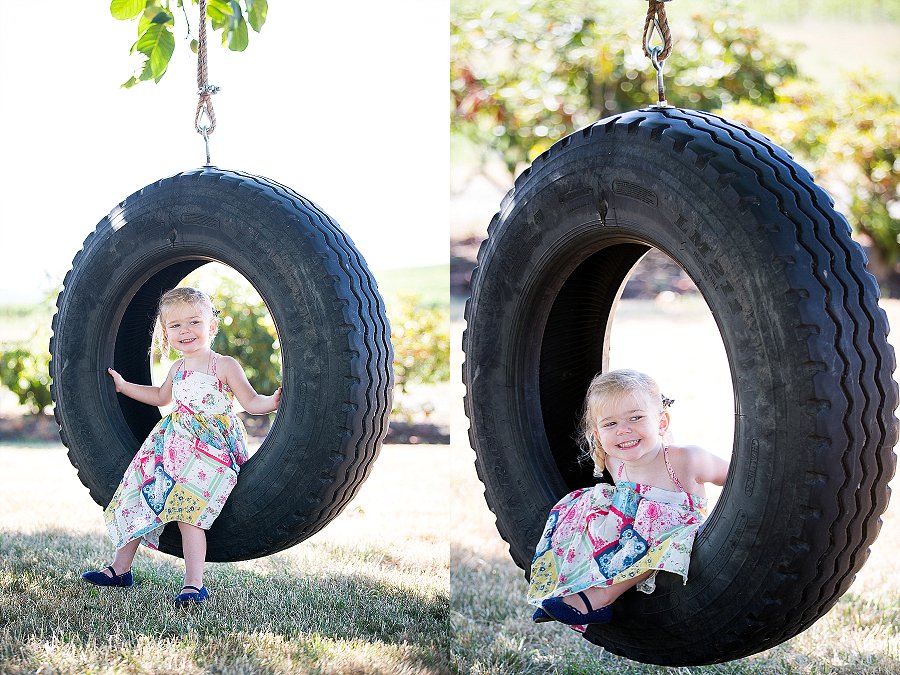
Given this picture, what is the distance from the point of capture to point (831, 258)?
1.75m

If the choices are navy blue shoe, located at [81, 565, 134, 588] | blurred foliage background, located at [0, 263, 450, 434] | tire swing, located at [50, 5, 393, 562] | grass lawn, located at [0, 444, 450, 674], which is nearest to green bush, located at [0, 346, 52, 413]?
blurred foliage background, located at [0, 263, 450, 434]

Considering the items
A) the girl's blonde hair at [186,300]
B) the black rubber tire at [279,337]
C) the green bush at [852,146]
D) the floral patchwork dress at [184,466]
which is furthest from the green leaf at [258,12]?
the green bush at [852,146]

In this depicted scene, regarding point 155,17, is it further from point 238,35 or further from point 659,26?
point 659,26

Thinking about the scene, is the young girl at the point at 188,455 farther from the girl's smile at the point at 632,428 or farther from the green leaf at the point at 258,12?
the girl's smile at the point at 632,428

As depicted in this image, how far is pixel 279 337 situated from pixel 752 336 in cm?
125

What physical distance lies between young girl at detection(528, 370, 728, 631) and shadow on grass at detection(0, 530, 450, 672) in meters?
0.45

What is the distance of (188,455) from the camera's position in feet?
8.60

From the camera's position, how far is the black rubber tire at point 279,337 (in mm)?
2467

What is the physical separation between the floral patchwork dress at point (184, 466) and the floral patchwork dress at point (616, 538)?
91 cm

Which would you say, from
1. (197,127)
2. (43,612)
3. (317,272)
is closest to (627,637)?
(317,272)

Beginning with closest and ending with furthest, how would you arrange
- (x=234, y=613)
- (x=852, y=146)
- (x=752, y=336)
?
(x=752, y=336), (x=234, y=613), (x=852, y=146)

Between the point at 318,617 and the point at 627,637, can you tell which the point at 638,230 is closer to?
the point at 627,637

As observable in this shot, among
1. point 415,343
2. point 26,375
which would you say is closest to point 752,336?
point 415,343

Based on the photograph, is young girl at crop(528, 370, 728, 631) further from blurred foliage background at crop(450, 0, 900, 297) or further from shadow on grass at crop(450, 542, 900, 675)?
blurred foliage background at crop(450, 0, 900, 297)
